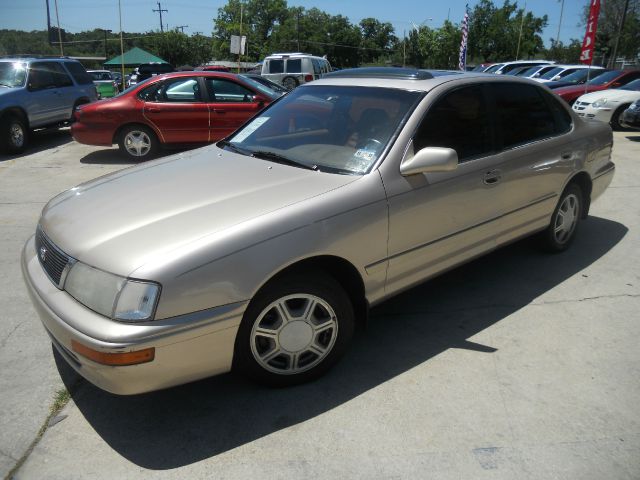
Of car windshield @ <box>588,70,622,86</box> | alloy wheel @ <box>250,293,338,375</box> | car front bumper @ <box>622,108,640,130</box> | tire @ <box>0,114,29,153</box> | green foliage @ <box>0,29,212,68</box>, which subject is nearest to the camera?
alloy wheel @ <box>250,293,338,375</box>

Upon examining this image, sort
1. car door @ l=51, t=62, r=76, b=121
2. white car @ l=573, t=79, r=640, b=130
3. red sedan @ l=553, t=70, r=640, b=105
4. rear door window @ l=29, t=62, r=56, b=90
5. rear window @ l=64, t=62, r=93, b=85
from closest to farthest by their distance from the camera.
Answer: rear door window @ l=29, t=62, r=56, b=90, car door @ l=51, t=62, r=76, b=121, rear window @ l=64, t=62, r=93, b=85, white car @ l=573, t=79, r=640, b=130, red sedan @ l=553, t=70, r=640, b=105

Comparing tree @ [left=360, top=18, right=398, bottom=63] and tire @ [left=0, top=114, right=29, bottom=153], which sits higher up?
tree @ [left=360, top=18, right=398, bottom=63]

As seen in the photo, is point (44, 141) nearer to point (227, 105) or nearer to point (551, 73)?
point (227, 105)

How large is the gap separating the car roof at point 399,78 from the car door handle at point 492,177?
656 millimetres

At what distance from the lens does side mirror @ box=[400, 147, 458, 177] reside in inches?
117

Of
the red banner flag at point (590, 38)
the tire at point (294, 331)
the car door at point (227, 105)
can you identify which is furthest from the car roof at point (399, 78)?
the red banner flag at point (590, 38)

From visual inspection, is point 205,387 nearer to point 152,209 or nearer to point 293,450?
point 293,450

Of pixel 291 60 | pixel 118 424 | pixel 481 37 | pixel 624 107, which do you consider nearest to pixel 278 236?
pixel 118 424

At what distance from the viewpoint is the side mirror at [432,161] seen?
296cm

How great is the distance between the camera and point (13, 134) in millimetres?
9914

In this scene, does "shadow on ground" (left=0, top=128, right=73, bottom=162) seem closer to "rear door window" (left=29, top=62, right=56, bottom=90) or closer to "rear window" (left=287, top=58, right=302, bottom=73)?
"rear door window" (left=29, top=62, right=56, bottom=90)

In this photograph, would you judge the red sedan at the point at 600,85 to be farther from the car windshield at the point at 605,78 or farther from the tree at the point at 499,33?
the tree at the point at 499,33

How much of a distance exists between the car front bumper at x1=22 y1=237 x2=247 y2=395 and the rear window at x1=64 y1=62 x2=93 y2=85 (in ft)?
36.9

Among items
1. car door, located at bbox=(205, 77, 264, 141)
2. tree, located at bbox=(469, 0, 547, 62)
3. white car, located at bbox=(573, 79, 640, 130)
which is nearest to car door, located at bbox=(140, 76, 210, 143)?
car door, located at bbox=(205, 77, 264, 141)
